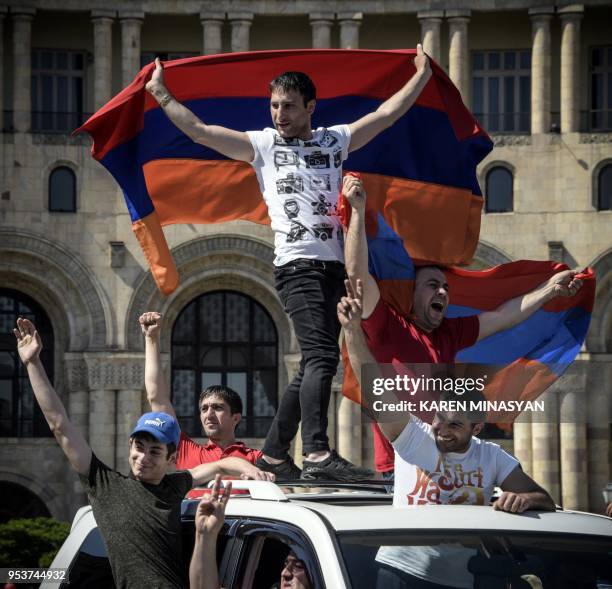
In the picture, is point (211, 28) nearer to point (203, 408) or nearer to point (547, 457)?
point (547, 457)

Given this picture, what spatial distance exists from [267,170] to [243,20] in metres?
30.4

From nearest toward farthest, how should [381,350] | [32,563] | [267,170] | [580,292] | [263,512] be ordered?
1. [263,512]
2. [381,350]
3. [267,170]
4. [580,292]
5. [32,563]

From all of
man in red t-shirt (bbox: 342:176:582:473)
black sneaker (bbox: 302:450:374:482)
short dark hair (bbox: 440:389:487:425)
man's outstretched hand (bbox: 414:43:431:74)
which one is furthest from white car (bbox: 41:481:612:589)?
man's outstretched hand (bbox: 414:43:431:74)

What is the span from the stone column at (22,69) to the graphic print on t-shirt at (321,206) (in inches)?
1192

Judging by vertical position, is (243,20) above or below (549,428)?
above

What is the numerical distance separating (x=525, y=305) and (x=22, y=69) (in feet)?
100


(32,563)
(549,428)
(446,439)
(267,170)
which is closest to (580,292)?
(267,170)

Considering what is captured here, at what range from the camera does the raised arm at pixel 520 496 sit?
234 inches

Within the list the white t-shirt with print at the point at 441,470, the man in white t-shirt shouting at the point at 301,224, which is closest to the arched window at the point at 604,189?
the man in white t-shirt shouting at the point at 301,224

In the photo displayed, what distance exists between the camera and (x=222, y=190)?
9812mm

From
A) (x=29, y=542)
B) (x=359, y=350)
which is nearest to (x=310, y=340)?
(x=359, y=350)

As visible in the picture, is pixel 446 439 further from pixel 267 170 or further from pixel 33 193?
pixel 33 193

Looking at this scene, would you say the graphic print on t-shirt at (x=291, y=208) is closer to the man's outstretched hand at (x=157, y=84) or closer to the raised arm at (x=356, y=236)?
the raised arm at (x=356, y=236)

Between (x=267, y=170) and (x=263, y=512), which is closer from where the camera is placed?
(x=263, y=512)
